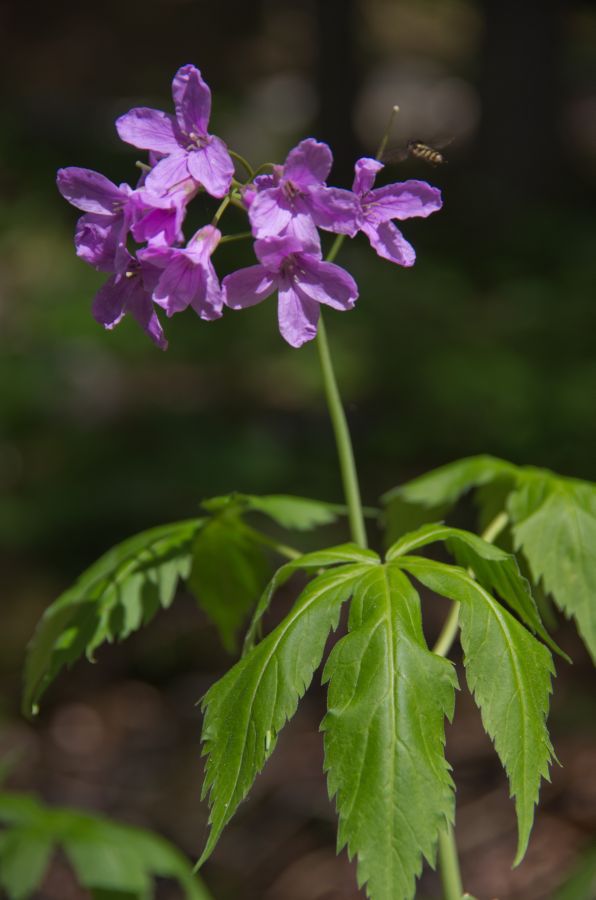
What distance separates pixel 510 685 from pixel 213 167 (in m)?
0.90

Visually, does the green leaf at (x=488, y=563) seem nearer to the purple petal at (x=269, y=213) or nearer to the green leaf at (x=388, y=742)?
the green leaf at (x=388, y=742)

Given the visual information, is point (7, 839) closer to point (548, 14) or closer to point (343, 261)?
point (343, 261)

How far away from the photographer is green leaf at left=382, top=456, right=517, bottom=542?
201 cm

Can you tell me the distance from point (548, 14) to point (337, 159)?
3189 millimetres

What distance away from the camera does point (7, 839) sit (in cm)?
222

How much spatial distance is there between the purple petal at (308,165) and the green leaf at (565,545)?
0.74 meters

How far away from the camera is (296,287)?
1.57 meters

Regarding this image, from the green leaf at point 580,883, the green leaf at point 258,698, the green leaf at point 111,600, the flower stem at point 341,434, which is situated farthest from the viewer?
the green leaf at point 580,883

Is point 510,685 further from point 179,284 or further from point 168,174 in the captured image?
point 168,174

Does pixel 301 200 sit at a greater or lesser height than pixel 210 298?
greater

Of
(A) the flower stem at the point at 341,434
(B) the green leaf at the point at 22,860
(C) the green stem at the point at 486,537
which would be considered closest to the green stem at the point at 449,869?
(C) the green stem at the point at 486,537

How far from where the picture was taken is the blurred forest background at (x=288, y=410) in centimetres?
426

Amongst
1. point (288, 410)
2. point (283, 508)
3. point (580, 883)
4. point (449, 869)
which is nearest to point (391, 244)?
point (283, 508)

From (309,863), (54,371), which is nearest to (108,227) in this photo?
(309,863)
